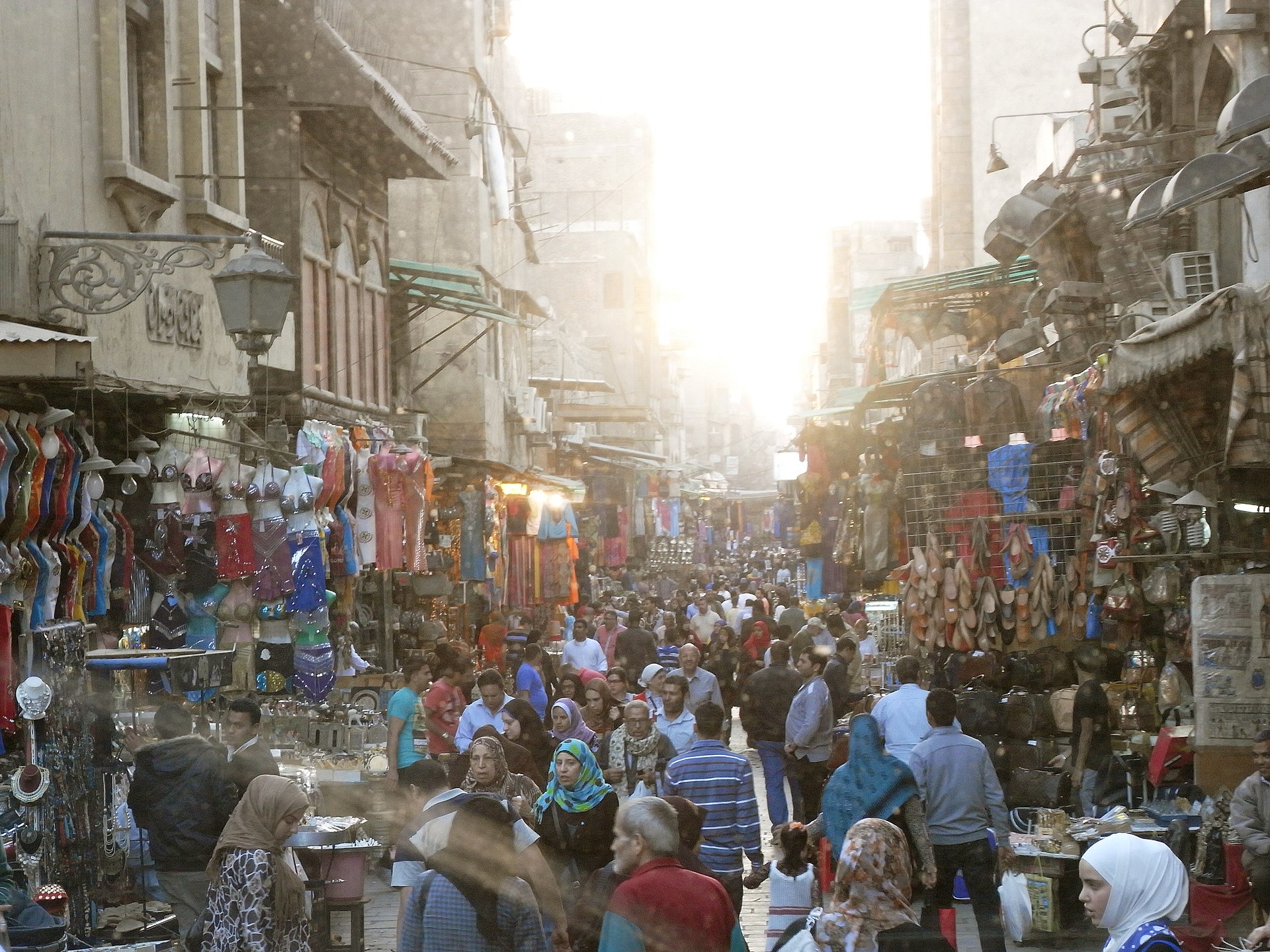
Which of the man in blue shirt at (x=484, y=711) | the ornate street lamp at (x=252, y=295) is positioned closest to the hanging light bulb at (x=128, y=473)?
the ornate street lamp at (x=252, y=295)

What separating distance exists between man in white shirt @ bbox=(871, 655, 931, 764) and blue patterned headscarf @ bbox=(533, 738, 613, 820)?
125 inches

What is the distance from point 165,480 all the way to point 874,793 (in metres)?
5.64

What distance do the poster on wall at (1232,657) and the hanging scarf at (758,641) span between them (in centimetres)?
892

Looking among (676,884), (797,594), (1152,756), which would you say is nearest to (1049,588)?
(1152,756)

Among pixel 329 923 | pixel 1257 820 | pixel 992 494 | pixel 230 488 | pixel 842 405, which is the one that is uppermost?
pixel 842 405

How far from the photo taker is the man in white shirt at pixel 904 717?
9.92m

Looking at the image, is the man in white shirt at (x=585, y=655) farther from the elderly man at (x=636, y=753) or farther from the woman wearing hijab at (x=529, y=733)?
the woman wearing hijab at (x=529, y=733)

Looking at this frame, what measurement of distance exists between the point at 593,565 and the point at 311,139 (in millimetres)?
21075

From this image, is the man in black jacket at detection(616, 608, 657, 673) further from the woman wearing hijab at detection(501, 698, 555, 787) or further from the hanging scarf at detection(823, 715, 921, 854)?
the hanging scarf at detection(823, 715, 921, 854)

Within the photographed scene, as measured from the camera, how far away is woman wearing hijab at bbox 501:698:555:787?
29.1ft

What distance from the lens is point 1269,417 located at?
7.94 meters

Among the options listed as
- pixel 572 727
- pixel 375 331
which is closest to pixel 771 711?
pixel 572 727

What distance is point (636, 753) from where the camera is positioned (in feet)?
30.7

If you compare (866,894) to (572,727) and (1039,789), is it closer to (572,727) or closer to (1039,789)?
(572,727)
